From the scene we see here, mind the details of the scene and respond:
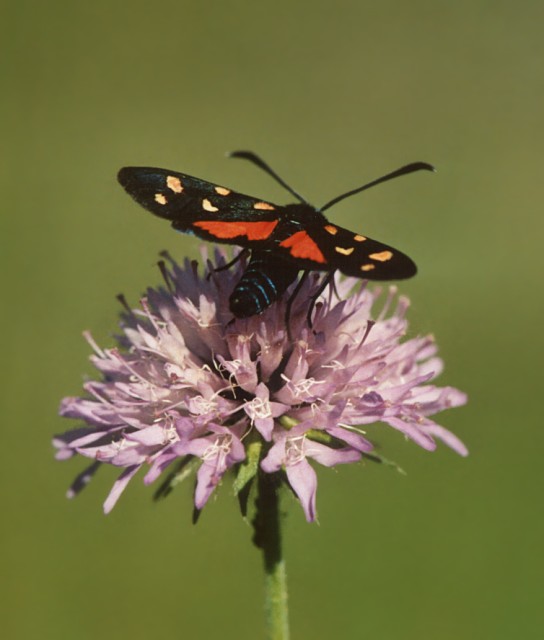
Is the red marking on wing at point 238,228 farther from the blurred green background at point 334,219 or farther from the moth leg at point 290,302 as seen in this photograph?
the blurred green background at point 334,219

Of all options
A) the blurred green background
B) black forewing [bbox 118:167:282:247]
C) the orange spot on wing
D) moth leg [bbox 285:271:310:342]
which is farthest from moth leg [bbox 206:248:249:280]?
the orange spot on wing

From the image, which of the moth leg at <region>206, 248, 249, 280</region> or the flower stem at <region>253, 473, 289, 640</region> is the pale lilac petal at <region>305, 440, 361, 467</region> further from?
the moth leg at <region>206, 248, 249, 280</region>

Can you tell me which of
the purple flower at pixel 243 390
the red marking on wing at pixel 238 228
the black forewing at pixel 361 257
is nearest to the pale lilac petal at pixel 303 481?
the purple flower at pixel 243 390

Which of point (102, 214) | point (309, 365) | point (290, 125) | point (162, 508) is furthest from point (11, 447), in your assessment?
point (290, 125)

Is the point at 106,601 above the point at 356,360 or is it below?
below

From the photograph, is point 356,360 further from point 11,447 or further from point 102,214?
point 102,214

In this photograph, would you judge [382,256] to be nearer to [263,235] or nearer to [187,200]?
[263,235]

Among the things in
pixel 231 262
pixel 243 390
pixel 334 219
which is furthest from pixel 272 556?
pixel 334 219
